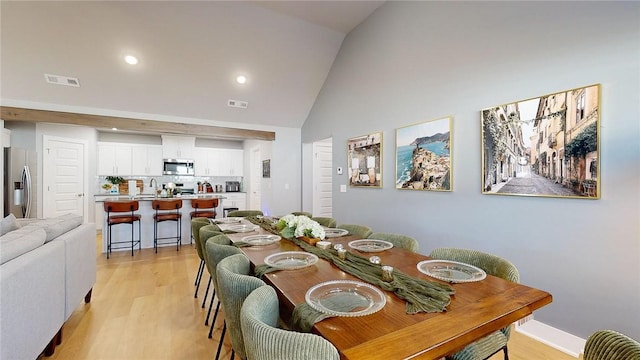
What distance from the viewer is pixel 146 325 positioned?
2.27 metres

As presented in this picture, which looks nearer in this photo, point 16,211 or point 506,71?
point 506,71

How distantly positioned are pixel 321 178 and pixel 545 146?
4.07m

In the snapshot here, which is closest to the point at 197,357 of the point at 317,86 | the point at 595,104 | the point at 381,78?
the point at 595,104

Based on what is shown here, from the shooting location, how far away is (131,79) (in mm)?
4117

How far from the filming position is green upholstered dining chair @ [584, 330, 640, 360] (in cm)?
81

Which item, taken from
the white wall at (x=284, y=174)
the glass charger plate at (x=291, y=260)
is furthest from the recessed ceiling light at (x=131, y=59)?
→ the glass charger plate at (x=291, y=260)

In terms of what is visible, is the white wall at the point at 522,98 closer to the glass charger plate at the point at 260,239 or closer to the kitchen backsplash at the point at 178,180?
the glass charger plate at the point at 260,239

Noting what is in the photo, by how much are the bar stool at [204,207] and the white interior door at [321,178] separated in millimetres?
1987

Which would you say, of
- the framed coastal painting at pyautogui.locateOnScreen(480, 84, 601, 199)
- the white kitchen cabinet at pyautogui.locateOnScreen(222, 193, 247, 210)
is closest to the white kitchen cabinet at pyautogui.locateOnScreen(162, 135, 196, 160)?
the white kitchen cabinet at pyautogui.locateOnScreen(222, 193, 247, 210)

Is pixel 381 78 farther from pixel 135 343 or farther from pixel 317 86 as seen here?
pixel 135 343

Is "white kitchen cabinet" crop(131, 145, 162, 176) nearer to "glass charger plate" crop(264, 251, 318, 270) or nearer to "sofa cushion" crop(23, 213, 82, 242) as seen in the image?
"sofa cushion" crop(23, 213, 82, 242)

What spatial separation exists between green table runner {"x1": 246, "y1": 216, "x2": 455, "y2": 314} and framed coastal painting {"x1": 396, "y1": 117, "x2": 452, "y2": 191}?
1620mm

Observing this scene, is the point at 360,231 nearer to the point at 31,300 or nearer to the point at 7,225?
the point at 31,300

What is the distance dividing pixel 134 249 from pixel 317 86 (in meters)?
4.33
